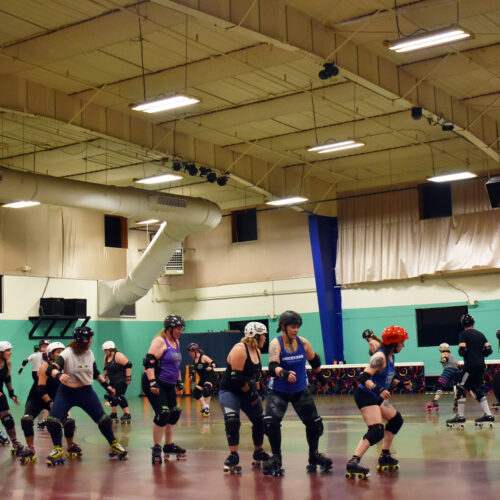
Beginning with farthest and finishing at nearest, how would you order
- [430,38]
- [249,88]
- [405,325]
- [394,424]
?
[405,325] < [249,88] < [430,38] < [394,424]

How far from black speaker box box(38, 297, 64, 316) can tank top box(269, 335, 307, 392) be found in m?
17.6

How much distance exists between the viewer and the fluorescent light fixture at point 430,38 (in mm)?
12102

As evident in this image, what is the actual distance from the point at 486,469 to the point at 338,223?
62.8 ft

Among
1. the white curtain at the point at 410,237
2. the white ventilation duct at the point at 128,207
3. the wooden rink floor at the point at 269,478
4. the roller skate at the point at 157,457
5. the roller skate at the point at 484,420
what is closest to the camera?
the wooden rink floor at the point at 269,478

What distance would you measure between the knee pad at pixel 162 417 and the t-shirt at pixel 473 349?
5258 mm

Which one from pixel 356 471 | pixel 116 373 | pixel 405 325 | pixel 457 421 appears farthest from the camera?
pixel 405 325

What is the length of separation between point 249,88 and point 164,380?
10.0 meters

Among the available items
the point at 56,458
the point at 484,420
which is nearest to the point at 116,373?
the point at 56,458

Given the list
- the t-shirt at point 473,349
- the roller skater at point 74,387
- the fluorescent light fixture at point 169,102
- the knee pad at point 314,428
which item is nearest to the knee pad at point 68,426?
the roller skater at point 74,387

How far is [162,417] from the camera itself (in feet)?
31.8

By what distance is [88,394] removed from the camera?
977cm

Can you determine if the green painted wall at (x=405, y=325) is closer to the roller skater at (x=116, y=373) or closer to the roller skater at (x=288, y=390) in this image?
the roller skater at (x=116, y=373)

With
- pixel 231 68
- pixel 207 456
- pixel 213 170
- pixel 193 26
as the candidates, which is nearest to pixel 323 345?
pixel 213 170

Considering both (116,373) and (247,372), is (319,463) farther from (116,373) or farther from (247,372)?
(116,373)
